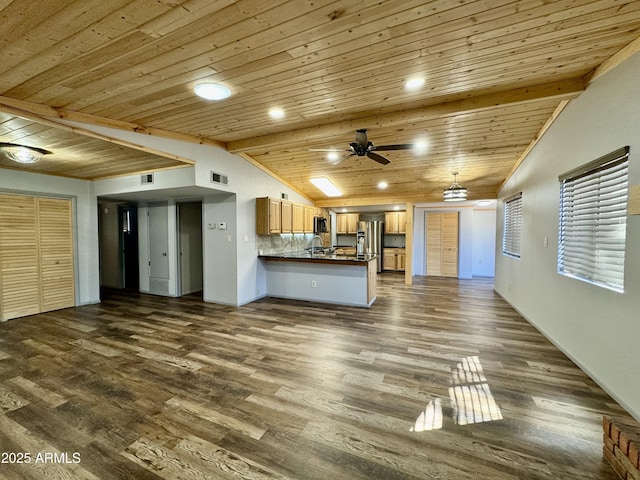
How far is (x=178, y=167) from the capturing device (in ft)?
13.5

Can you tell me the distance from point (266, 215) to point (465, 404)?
13.9 ft

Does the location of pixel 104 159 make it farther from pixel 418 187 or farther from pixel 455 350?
pixel 418 187

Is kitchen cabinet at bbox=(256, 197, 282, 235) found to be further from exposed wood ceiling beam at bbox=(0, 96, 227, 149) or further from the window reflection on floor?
the window reflection on floor

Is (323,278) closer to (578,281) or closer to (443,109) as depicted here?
(443,109)

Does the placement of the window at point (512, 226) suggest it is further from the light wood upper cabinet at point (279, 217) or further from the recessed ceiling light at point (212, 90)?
the recessed ceiling light at point (212, 90)

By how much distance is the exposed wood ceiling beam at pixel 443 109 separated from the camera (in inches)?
109

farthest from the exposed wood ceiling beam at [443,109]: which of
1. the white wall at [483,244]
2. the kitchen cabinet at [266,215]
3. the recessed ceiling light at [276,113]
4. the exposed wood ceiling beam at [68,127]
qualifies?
the white wall at [483,244]

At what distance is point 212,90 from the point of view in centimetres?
257

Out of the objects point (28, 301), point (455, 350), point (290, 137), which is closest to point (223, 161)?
point (290, 137)

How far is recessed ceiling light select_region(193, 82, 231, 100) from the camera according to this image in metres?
2.49

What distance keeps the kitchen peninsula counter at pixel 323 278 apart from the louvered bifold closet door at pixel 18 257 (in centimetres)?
372

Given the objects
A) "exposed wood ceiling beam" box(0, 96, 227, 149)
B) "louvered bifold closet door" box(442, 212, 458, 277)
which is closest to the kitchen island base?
"exposed wood ceiling beam" box(0, 96, 227, 149)

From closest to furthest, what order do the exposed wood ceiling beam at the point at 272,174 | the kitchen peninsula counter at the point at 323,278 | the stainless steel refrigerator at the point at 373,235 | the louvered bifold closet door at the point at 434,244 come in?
the kitchen peninsula counter at the point at 323,278
the exposed wood ceiling beam at the point at 272,174
the louvered bifold closet door at the point at 434,244
the stainless steel refrigerator at the point at 373,235

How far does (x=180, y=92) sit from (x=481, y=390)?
3964 mm
